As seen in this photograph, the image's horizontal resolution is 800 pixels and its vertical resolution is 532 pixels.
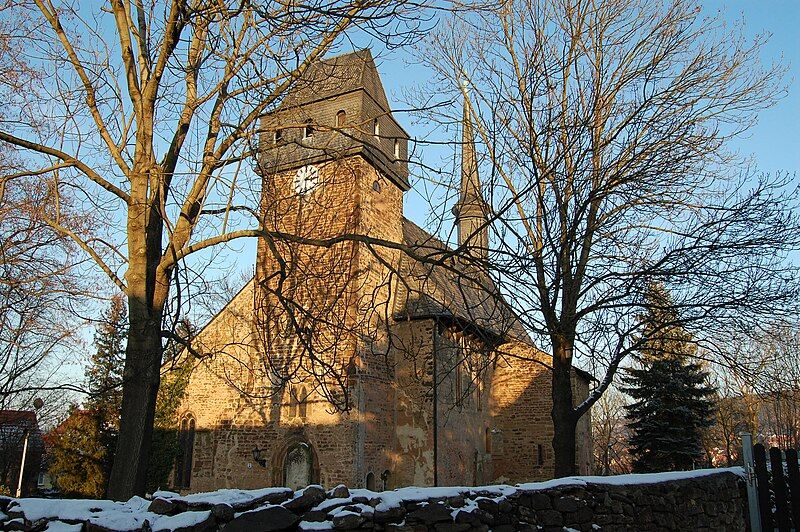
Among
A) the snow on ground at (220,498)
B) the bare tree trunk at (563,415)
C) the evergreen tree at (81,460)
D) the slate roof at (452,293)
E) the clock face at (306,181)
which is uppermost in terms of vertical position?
the clock face at (306,181)

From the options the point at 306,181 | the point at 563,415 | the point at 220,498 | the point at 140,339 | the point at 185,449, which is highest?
the point at 306,181

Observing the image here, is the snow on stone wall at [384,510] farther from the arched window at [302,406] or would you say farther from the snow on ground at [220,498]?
the arched window at [302,406]

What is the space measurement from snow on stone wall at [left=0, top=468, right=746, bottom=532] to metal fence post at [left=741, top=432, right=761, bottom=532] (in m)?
2.21

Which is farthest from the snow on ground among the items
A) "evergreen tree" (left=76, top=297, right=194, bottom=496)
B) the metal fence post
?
"evergreen tree" (left=76, top=297, right=194, bottom=496)

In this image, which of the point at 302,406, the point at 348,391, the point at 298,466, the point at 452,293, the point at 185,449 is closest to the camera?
the point at 452,293

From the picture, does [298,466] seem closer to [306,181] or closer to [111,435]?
[111,435]

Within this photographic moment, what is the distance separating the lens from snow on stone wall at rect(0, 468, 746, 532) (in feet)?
13.3

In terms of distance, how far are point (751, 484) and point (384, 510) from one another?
23.7ft

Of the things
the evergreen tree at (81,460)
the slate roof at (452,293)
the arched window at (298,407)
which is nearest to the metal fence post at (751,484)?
the slate roof at (452,293)

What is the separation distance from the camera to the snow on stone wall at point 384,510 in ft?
13.3

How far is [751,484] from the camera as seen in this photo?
945cm

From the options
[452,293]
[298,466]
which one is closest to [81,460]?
[298,466]

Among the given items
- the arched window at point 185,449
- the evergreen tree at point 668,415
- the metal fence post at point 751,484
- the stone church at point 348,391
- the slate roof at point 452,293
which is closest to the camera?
the slate roof at point 452,293

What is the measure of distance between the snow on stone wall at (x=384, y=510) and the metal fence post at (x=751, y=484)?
2.21m
